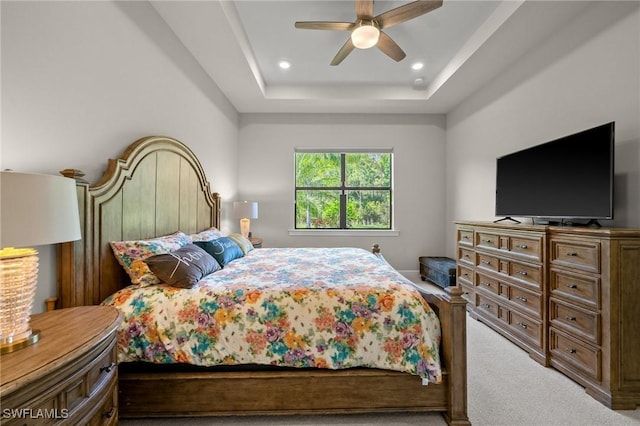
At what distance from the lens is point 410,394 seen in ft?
5.25

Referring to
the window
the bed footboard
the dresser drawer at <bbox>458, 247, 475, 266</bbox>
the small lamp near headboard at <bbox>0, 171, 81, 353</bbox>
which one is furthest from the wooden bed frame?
the window

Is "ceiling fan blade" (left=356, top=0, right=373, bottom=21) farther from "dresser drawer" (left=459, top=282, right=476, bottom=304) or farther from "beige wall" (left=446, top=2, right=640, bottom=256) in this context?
"dresser drawer" (left=459, top=282, right=476, bottom=304)

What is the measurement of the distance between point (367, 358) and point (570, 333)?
1514 millimetres

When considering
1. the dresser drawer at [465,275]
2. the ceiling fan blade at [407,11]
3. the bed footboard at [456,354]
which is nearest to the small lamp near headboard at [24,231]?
the bed footboard at [456,354]

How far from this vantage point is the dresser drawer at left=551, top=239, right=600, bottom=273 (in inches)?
71.6

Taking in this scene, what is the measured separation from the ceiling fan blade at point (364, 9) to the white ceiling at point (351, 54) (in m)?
0.39

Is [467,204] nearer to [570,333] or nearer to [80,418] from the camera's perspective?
[570,333]

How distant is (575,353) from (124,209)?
3153mm

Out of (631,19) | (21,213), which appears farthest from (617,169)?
(21,213)

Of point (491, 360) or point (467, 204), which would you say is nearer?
point (491, 360)

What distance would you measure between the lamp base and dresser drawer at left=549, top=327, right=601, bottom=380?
2.84 metres

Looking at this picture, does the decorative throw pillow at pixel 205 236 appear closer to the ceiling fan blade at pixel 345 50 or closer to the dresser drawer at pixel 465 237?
the ceiling fan blade at pixel 345 50

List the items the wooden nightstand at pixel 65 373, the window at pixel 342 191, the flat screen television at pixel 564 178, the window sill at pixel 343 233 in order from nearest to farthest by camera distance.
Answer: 1. the wooden nightstand at pixel 65 373
2. the flat screen television at pixel 564 178
3. the window sill at pixel 343 233
4. the window at pixel 342 191

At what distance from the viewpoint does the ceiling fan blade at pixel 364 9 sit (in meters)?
2.21
